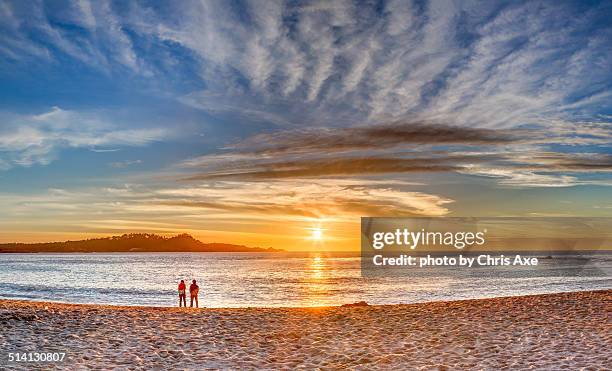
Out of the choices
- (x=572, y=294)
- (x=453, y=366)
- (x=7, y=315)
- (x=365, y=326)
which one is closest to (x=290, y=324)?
(x=365, y=326)

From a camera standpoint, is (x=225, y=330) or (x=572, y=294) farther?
(x=572, y=294)

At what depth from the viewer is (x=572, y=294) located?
23.4m

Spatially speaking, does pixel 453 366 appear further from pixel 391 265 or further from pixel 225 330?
pixel 391 265

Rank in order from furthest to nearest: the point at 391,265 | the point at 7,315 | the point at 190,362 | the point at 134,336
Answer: the point at 391,265, the point at 7,315, the point at 134,336, the point at 190,362

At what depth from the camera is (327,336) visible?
51.5 ft

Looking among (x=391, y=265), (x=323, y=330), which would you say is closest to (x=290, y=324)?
(x=323, y=330)

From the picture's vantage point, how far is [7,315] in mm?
18359

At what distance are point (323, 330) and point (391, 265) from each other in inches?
4466

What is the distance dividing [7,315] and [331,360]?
12915 mm

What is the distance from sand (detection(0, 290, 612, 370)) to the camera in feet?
41.9

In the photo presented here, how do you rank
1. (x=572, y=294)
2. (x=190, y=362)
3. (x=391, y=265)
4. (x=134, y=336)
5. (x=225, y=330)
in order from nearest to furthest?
(x=190, y=362) < (x=134, y=336) < (x=225, y=330) < (x=572, y=294) < (x=391, y=265)

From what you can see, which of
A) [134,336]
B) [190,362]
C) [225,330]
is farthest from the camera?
[225,330]

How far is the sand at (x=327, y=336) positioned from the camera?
12.8 m

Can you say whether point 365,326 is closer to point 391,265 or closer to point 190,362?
point 190,362
